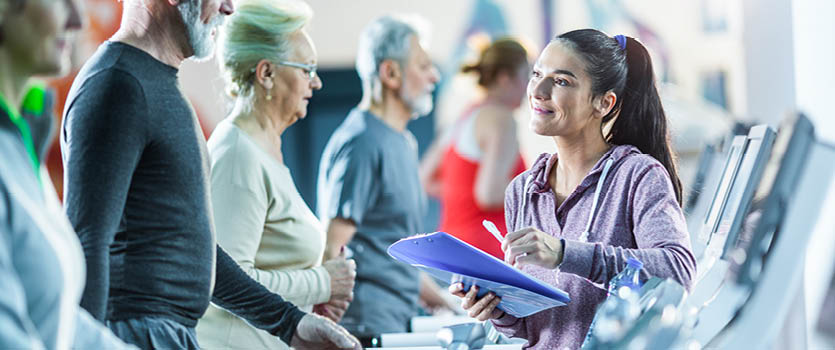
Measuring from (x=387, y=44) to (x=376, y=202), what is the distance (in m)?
0.60

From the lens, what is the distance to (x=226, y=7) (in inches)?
69.1

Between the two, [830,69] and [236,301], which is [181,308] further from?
[830,69]

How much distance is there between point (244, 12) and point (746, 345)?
4.63 feet

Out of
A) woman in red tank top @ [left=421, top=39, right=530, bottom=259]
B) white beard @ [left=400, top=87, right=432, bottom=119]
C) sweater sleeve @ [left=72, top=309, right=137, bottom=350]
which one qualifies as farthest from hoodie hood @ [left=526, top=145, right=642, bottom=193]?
woman in red tank top @ [left=421, top=39, right=530, bottom=259]

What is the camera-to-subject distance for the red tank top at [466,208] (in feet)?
12.3

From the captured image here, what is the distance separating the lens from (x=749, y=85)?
2596 millimetres

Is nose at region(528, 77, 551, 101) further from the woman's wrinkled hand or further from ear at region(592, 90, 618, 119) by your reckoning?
the woman's wrinkled hand

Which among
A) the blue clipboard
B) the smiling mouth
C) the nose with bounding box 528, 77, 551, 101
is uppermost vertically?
the nose with bounding box 528, 77, 551, 101

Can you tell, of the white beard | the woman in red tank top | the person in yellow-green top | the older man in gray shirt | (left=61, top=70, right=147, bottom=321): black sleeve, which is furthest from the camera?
the woman in red tank top

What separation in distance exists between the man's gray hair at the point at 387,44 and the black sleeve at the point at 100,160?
1.85m

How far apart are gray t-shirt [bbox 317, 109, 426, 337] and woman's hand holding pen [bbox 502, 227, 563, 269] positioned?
1.46 m

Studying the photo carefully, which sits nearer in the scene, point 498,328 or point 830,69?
point 498,328

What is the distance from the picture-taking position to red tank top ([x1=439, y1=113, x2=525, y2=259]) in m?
3.75

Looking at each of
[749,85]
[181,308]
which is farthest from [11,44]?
[749,85]
